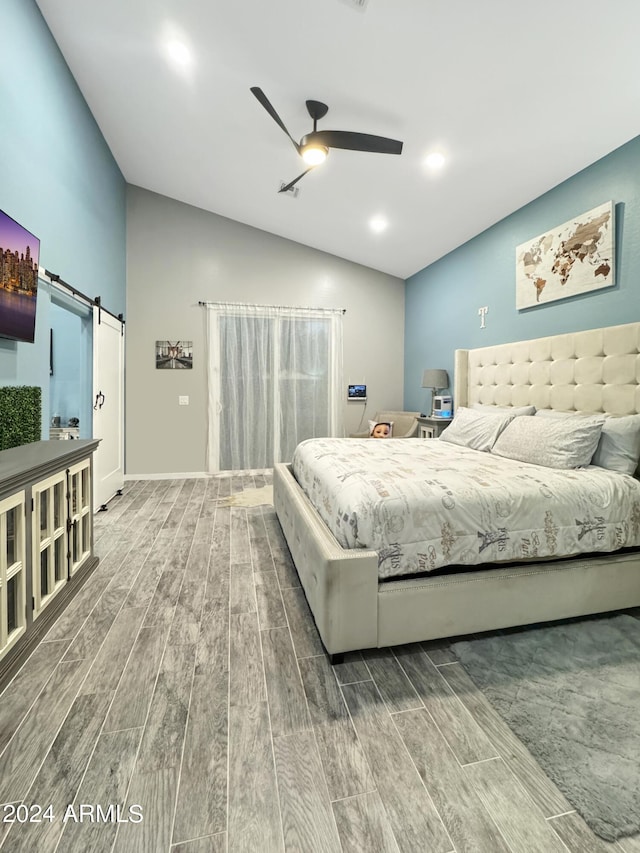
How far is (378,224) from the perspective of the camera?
175 inches

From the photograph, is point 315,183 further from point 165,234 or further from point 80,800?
point 80,800

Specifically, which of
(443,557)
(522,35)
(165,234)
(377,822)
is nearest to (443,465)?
(443,557)

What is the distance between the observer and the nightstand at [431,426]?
4.56 meters

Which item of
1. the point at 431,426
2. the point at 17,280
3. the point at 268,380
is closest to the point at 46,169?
the point at 17,280

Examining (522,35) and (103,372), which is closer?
(522,35)

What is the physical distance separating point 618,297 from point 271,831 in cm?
347

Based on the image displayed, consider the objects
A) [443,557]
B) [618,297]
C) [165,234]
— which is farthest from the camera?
[165,234]

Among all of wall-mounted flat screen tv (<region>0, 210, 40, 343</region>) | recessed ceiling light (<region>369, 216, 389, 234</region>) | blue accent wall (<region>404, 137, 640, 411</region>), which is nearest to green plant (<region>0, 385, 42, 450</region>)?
wall-mounted flat screen tv (<region>0, 210, 40, 343</region>)

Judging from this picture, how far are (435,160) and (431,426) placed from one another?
2.71m

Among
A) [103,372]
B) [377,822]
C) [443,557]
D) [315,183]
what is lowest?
[377,822]

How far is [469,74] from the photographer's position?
7.68 ft

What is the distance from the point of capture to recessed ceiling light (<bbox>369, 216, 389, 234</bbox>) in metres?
4.31

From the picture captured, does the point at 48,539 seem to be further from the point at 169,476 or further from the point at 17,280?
the point at 169,476

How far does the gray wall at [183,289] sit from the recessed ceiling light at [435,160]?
243 cm
